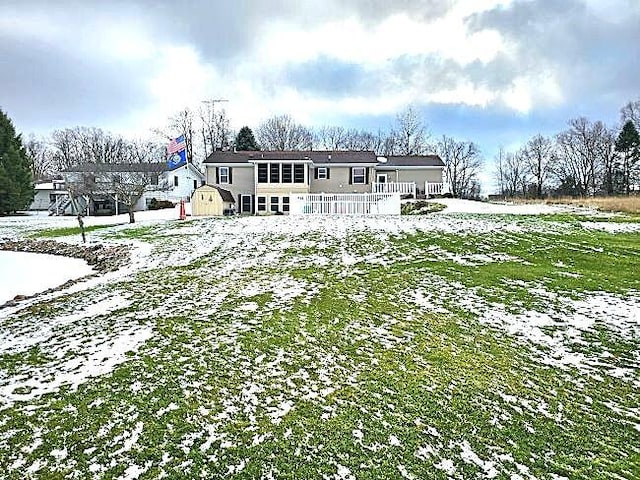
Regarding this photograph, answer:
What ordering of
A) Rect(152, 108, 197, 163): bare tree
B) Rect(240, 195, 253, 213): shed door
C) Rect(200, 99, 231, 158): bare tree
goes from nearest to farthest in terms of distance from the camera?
1. Rect(240, 195, 253, 213): shed door
2. Rect(152, 108, 197, 163): bare tree
3. Rect(200, 99, 231, 158): bare tree

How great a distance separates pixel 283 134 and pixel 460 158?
2502 centimetres

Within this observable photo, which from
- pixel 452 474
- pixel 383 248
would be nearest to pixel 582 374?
pixel 452 474

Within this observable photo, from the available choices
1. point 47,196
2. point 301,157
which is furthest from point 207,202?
point 47,196

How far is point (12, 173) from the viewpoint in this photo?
110 ft

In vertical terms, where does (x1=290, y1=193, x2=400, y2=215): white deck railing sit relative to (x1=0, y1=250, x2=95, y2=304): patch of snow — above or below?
above

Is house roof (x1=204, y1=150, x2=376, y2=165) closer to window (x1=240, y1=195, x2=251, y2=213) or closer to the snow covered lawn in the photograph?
window (x1=240, y1=195, x2=251, y2=213)

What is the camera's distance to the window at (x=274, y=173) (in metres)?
31.3

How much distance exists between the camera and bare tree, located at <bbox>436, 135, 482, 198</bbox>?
60469 mm

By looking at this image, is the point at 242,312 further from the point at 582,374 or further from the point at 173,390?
the point at 582,374

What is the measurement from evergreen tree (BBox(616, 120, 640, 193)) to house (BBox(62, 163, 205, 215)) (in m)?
45.1

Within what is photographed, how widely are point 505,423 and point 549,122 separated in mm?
64214

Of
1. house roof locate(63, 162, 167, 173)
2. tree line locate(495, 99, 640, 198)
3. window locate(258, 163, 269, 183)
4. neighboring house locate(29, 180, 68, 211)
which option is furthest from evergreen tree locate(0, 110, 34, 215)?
tree line locate(495, 99, 640, 198)

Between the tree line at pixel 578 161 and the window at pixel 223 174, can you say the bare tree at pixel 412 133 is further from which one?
the window at pixel 223 174

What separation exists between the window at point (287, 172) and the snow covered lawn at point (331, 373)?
69.8ft
